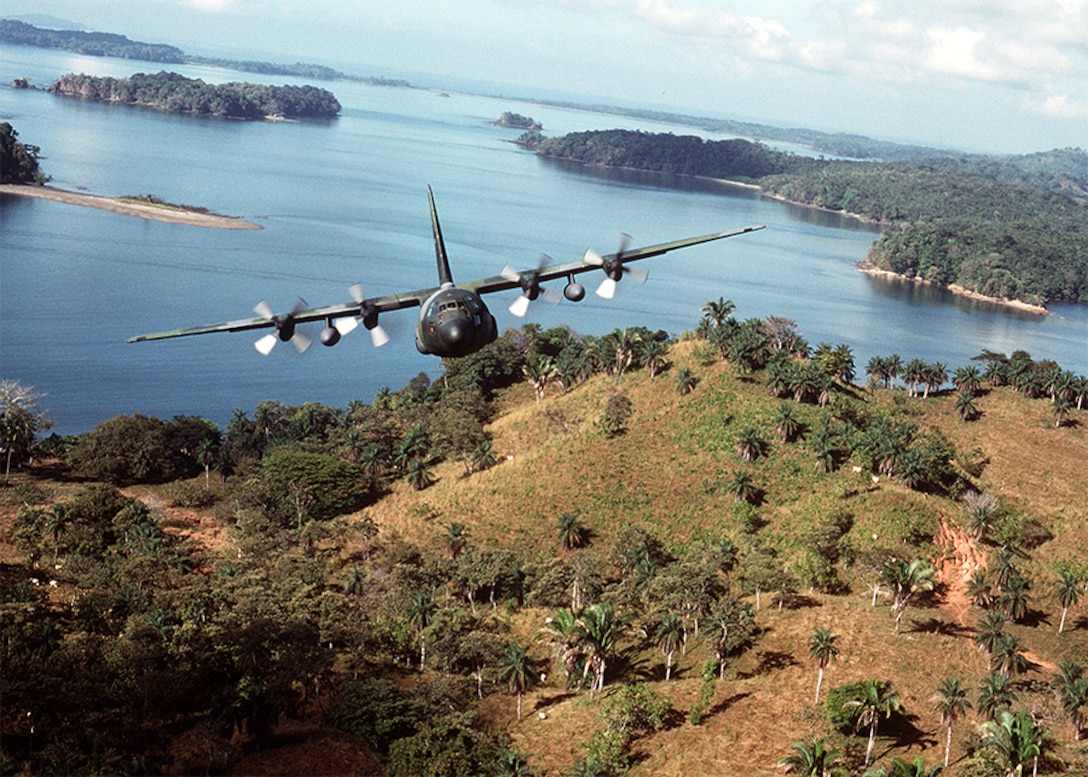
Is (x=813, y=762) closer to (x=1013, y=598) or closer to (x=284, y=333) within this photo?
(x=1013, y=598)

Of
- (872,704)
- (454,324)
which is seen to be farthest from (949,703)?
(454,324)

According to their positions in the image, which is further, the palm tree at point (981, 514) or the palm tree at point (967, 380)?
the palm tree at point (967, 380)

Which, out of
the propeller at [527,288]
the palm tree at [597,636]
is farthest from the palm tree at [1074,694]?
the propeller at [527,288]

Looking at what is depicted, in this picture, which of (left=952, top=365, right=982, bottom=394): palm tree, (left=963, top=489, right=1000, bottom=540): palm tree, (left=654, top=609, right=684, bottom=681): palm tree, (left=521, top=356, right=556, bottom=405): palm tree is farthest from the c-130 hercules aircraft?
(left=952, top=365, right=982, bottom=394): palm tree

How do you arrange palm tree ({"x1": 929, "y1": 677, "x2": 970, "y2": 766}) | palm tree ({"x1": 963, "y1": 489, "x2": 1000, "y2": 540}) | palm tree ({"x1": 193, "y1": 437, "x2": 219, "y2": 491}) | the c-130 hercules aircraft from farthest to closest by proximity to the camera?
palm tree ({"x1": 193, "y1": 437, "x2": 219, "y2": 491})
palm tree ({"x1": 963, "y1": 489, "x2": 1000, "y2": 540})
palm tree ({"x1": 929, "y1": 677, "x2": 970, "y2": 766})
the c-130 hercules aircraft

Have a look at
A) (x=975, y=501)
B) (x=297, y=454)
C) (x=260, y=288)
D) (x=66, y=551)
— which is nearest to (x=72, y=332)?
(x=260, y=288)

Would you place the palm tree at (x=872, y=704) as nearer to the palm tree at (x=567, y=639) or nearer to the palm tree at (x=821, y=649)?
the palm tree at (x=821, y=649)

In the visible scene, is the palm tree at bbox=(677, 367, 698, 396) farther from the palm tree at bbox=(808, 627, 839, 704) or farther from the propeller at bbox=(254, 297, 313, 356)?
the propeller at bbox=(254, 297, 313, 356)
